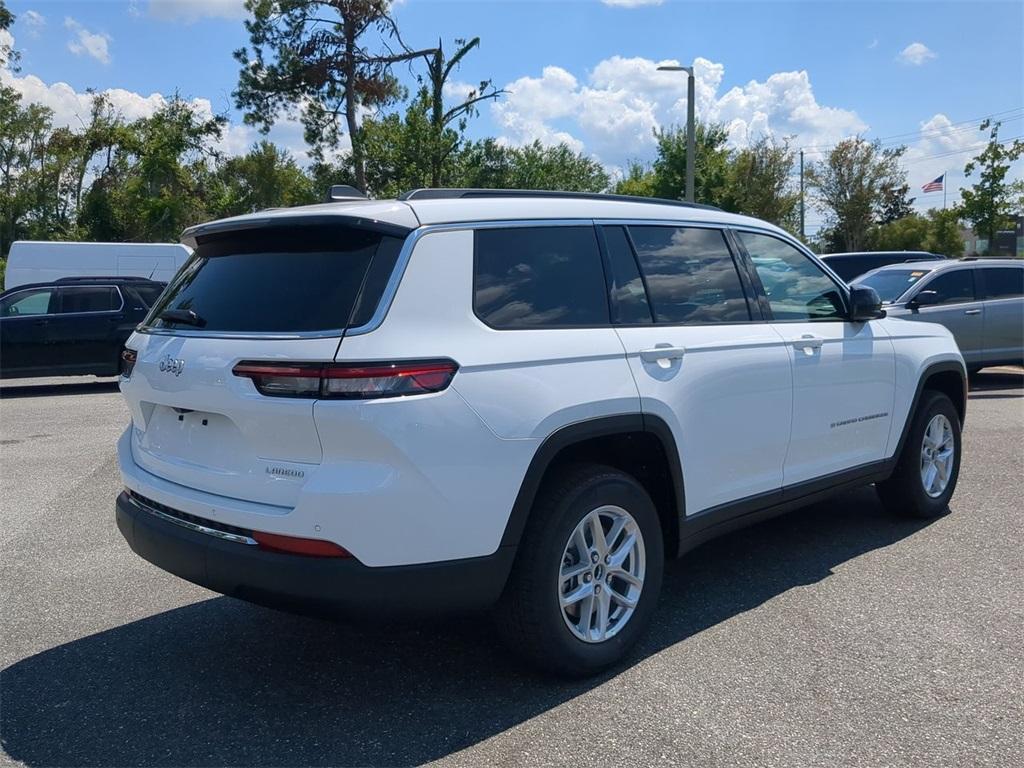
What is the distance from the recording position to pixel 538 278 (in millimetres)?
3756

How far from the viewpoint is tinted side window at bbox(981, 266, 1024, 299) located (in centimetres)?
1277

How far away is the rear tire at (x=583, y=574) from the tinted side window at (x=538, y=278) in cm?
63

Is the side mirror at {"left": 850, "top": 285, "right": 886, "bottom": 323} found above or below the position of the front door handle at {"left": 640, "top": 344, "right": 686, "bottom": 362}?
above

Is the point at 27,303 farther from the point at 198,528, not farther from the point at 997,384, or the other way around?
the point at 997,384

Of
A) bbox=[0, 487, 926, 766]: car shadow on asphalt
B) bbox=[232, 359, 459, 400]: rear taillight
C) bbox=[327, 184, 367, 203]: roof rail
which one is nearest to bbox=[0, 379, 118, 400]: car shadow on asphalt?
bbox=[0, 487, 926, 766]: car shadow on asphalt

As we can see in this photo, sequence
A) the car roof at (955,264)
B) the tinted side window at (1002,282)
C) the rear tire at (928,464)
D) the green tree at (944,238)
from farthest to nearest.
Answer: the green tree at (944,238)
the tinted side window at (1002,282)
the car roof at (955,264)
the rear tire at (928,464)

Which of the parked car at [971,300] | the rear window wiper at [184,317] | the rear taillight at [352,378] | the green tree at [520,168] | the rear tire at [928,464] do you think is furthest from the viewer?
the green tree at [520,168]

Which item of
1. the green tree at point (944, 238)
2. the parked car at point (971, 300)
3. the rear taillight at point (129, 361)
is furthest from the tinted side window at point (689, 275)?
the green tree at point (944, 238)

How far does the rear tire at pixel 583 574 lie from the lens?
11.6 ft

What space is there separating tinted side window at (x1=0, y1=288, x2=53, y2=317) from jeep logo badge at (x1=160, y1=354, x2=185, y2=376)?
12.0 m

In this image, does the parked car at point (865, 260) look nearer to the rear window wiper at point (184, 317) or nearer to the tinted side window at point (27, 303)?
the tinted side window at point (27, 303)

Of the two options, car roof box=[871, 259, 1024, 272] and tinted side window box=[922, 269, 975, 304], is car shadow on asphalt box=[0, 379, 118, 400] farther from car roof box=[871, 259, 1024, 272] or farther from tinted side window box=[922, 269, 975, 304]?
tinted side window box=[922, 269, 975, 304]

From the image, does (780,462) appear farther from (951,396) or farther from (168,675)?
(168,675)

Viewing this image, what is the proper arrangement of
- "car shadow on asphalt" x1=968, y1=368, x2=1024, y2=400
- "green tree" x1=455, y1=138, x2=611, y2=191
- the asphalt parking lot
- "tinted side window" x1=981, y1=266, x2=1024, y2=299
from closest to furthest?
the asphalt parking lot, "car shadow on asphalt" x1=968, y1=368, x2=1024, y2=400, "tinted side window" x1=981, y1=266, x2=1024, y2=299, "green tree" x1=455, y1=138, x2=611, y2=191
